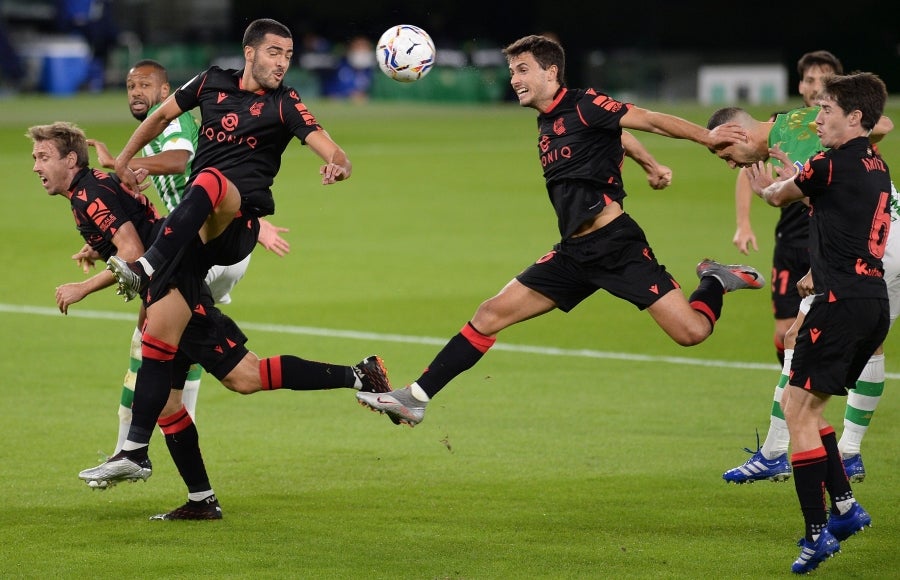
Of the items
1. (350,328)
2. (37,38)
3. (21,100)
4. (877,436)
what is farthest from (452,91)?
(877,436)

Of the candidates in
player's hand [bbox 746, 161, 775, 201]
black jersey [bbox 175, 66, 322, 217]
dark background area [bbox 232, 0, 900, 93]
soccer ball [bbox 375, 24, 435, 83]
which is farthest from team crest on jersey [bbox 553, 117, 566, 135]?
dark background area [bbox 232, 0, 900, 93]

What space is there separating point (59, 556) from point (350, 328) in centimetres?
705

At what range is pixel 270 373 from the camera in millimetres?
7859

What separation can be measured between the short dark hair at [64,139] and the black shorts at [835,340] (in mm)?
3897

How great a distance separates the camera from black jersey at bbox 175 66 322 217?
7.92 meters

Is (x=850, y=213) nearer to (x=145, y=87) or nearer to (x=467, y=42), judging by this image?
(x=145, y=87)

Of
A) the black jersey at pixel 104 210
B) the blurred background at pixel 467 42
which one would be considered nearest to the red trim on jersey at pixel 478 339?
the black jersey at pixel 104 210

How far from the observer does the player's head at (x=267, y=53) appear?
25.9ft

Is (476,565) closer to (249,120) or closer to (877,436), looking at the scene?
(249,120)

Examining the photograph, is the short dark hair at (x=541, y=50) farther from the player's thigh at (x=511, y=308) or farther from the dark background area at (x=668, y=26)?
the dark background area at (x=668, y=26)

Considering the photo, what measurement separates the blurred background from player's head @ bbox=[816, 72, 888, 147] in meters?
37.3

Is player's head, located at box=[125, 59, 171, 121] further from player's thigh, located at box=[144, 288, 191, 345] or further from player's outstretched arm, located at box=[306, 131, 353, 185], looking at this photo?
player's thigh, located at box=[144, 288, 191, 345]

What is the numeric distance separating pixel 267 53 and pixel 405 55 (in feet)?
5.25

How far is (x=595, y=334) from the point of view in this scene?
13570 millimetres
